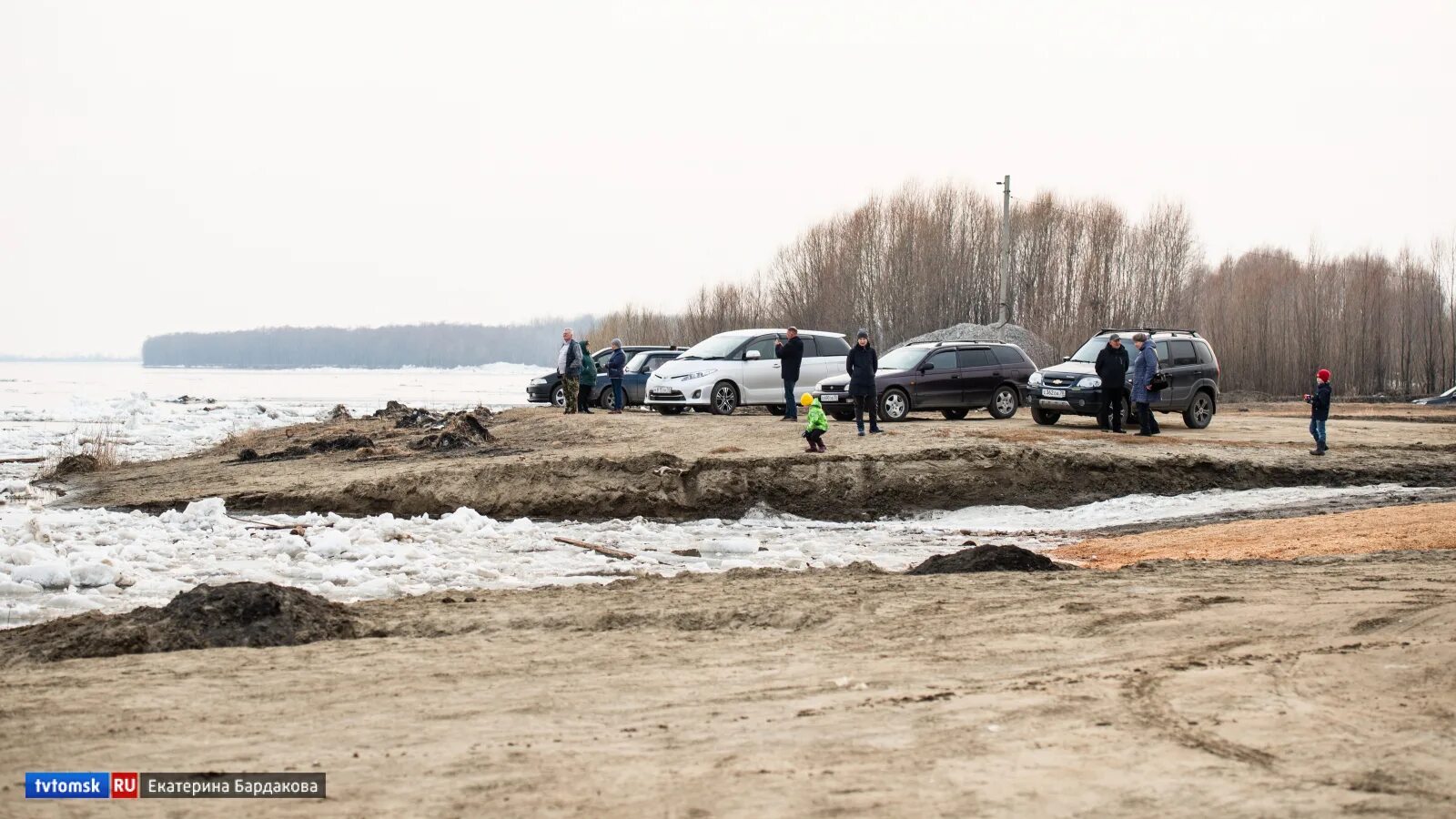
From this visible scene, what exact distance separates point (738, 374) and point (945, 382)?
173 inches

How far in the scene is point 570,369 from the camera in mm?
28375

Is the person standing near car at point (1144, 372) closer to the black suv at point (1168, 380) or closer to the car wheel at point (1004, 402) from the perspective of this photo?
the black suv at point (1168, 380)

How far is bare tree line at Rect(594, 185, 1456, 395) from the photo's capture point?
49625 mm

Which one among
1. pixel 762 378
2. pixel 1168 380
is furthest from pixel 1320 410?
pixel 762 378

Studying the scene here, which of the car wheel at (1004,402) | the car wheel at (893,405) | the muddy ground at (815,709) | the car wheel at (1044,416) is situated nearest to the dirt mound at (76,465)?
the car wheel at (893,405)

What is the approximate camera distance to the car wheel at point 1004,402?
86.6ft

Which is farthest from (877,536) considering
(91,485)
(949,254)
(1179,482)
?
(949,254)

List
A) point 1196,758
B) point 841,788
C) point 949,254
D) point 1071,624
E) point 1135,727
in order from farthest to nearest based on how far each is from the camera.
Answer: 1. point 949,254
2. point 1071,624
3. point 1135,727
4. point 1196,758
5. point 841,788

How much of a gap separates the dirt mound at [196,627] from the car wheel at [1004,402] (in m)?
19.0

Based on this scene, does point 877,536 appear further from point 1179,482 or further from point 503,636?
point 503,636

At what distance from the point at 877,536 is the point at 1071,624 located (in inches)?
288

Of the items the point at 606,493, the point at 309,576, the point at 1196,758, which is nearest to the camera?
the point at 1196,758

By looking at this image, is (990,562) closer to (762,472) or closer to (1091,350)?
(762,472)

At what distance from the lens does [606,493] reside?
59.6ft
